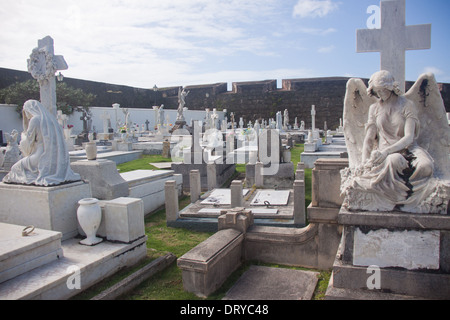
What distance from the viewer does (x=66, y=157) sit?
15.4 feet

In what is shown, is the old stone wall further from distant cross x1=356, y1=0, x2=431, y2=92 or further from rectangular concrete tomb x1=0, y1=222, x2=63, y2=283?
distant cross x1=356, y1=0, x2=431, y2=92

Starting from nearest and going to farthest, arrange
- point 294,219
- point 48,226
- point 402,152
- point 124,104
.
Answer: point 402,152 → point 48,226 → point 294,219 → point 124,104

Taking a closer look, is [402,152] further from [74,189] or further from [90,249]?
[74,189]

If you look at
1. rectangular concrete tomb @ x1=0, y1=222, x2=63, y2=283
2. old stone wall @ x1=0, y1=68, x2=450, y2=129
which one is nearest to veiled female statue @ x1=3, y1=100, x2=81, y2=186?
rectangular concrete tomb @ x1=0, y1=222, x2=63, y2=283

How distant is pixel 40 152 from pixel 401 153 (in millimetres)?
4497

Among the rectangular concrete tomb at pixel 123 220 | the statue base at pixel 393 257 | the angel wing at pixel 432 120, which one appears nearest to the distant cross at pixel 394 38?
the angel wing at pixel 432 120

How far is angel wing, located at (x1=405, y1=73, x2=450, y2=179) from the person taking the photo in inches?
120

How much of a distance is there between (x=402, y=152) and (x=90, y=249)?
143 inches

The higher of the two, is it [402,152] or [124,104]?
[124,104]

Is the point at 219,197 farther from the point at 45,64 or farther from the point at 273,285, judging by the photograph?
the point at 45,64

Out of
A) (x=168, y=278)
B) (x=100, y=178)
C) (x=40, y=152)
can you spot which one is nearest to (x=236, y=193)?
(x=100, y=178)

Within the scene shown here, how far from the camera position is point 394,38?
412 cm

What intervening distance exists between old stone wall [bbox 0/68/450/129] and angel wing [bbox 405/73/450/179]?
33626 millimetres
